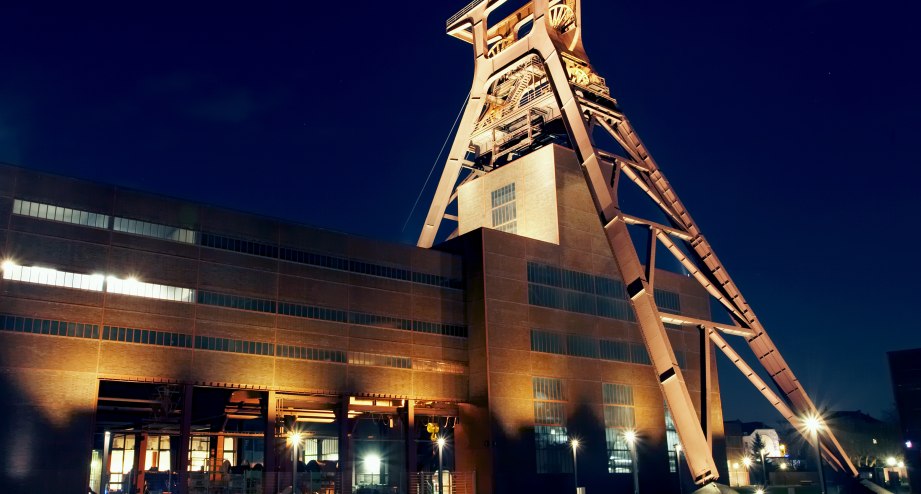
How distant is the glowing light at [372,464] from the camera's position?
69625 mm

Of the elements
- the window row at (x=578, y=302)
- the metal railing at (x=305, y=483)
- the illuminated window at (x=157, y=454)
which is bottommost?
the metal railing at (x=305, y=483)

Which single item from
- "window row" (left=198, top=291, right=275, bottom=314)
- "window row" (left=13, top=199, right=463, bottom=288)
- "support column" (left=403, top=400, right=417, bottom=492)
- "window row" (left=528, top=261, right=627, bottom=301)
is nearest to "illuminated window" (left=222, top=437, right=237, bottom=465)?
"support column" (left=403, top=400, right=417, bottom=492)

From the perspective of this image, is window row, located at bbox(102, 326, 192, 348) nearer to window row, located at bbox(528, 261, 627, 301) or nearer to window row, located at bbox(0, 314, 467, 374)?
window row, located at bbox(0, 314, 467, 374)

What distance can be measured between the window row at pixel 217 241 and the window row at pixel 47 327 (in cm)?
522

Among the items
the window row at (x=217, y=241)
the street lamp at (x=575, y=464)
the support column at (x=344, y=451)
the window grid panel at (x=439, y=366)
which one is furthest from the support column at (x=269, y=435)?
the street lamp at (x=575, y=464)

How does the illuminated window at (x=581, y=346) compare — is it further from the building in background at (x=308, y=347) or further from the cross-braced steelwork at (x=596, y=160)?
the cross-braced steelwork at (x=596, y=160)

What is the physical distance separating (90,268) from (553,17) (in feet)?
142

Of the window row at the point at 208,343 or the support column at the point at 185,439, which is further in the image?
the support column at the point at 185,439

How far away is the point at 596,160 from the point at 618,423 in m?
22.0

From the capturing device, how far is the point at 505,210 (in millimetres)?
67562

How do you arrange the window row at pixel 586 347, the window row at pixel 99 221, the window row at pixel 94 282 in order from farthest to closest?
the window row at pixel 586 347 → the window row at pixel 99 221 → the window row at pixel 94 282

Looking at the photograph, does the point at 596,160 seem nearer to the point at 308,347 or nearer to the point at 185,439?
the point at 308,347

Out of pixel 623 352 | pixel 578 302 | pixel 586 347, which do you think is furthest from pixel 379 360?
pixel 623 352

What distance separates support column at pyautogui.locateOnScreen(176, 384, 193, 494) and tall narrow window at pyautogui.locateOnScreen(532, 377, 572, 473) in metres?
23.8
